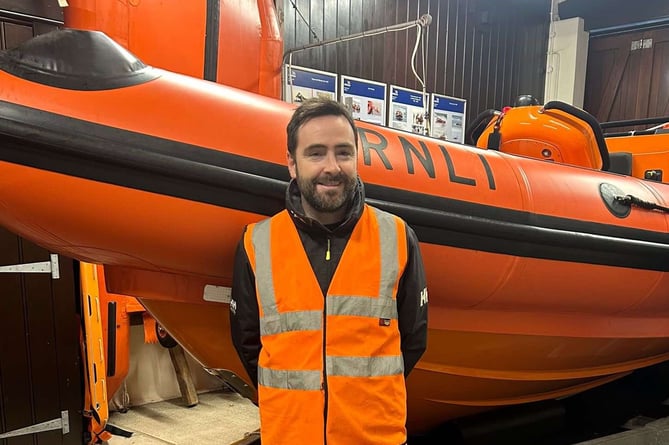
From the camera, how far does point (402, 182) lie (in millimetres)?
1229

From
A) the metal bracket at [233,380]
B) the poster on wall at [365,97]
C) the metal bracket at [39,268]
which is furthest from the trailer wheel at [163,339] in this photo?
the poster on wall at [365,97]

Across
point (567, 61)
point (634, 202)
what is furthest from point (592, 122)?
point (567, 61)

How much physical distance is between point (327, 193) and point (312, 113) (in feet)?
0.50

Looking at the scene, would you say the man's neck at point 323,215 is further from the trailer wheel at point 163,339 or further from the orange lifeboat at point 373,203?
the trailer wheel at point 163,339

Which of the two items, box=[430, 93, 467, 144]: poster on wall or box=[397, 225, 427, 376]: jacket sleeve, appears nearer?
box=[397, 225, 427, 376]: jacket sleeve

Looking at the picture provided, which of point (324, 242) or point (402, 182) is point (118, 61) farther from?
point (402, 182)

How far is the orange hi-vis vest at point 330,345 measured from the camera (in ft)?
3.14

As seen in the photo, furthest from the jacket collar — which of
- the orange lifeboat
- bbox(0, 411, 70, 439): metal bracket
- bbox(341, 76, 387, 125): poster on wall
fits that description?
bbox(341, 76, 387, 125): poster on wall

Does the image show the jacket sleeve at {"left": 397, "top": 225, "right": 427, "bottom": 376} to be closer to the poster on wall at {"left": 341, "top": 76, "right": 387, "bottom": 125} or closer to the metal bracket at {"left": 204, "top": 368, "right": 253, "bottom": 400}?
the metal bracket at {"left": 204, "top": 368, "right": 253, "bottom": 400}

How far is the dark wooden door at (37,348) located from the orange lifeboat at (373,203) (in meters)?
0.69

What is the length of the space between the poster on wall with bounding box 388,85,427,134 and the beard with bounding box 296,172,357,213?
2.68 meters

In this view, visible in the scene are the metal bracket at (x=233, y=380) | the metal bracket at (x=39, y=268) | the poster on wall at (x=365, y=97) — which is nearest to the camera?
the metal bracket at (x=233, y=380)

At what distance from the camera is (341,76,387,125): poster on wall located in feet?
11.0

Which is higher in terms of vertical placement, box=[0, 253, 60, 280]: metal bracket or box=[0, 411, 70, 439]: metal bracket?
box=[0, 253, 60, 280]: metal bracket
